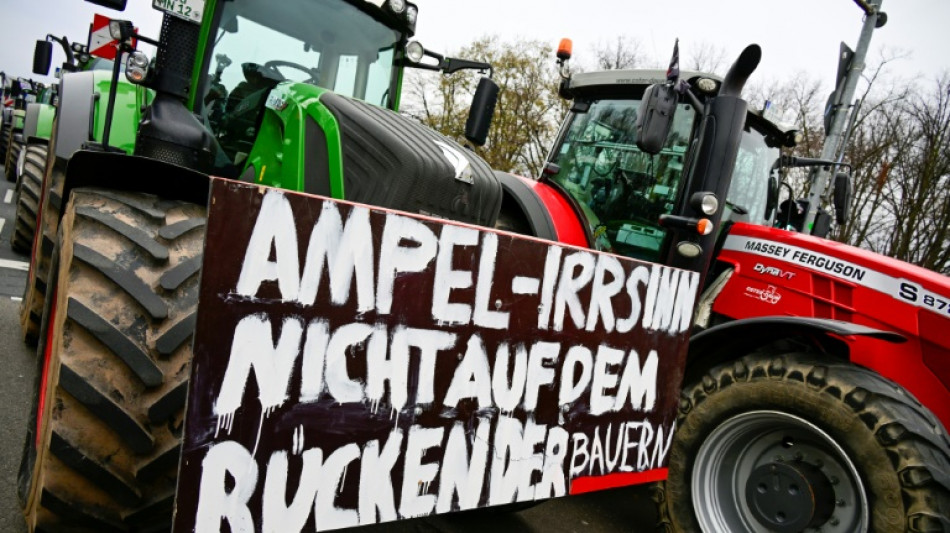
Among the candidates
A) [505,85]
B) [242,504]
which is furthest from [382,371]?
[505,85]

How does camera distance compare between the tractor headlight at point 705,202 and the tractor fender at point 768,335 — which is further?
the tractor headlight at point 705,202

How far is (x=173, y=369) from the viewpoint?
1.92 metres

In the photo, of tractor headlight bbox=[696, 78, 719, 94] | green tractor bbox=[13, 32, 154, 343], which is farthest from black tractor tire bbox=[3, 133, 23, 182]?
tractor headlight bbox=[696, 78, 719, 94]

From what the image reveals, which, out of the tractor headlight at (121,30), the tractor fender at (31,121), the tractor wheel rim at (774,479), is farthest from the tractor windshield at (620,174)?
the tractor fender at (31,121)

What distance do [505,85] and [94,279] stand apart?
2434 centimetres

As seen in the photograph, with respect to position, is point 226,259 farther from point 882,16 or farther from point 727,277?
point 882,16

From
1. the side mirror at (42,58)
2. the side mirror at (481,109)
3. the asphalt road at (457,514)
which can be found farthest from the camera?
the side mirror at (42,58)

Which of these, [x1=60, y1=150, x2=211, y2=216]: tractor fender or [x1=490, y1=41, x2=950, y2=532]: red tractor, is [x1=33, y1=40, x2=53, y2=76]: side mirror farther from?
[x1=490, y1=41, x2=950, y2=532]: red tractor

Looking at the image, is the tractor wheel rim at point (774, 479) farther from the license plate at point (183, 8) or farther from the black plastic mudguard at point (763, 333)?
the license plate at point (183, 8)

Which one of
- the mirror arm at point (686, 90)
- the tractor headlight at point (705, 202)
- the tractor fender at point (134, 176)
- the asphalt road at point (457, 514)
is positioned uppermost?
the mirror arm at point (686, 90)

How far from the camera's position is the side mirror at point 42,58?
5516mm

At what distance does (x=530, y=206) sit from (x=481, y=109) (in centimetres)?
90

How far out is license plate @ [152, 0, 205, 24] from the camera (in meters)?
2.72

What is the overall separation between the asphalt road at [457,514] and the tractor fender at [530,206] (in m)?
1.57
